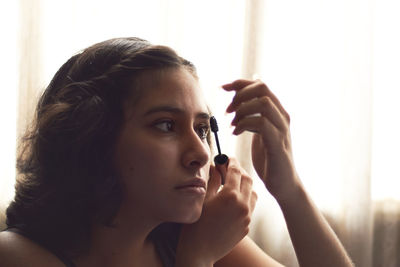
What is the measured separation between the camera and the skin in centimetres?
87

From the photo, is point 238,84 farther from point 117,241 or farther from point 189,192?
point 117,241

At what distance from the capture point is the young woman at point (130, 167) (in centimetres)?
88

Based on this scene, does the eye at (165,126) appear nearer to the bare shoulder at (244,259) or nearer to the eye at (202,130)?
the eye at (202,130)

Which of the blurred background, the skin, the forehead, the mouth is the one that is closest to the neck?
the skin

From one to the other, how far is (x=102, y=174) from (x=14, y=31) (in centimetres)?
101

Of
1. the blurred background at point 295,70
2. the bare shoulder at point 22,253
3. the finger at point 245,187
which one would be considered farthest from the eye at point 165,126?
the blurred background at point 295,70

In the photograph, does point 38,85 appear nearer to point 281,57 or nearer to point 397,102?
point 281,57

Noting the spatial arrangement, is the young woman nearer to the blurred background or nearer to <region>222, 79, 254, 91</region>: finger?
<region>222, 79, 254, 91</region>: finger

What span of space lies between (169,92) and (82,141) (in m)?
0.19

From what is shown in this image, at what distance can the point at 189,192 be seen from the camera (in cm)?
87

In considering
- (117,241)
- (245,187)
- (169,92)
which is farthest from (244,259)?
(169,92)

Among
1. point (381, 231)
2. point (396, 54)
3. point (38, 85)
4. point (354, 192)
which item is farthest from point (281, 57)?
point (38, 85)

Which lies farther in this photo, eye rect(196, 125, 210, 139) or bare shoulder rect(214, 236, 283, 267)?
bare shoulder rect(214, 236, 283, 267)

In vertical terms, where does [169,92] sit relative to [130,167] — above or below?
above
